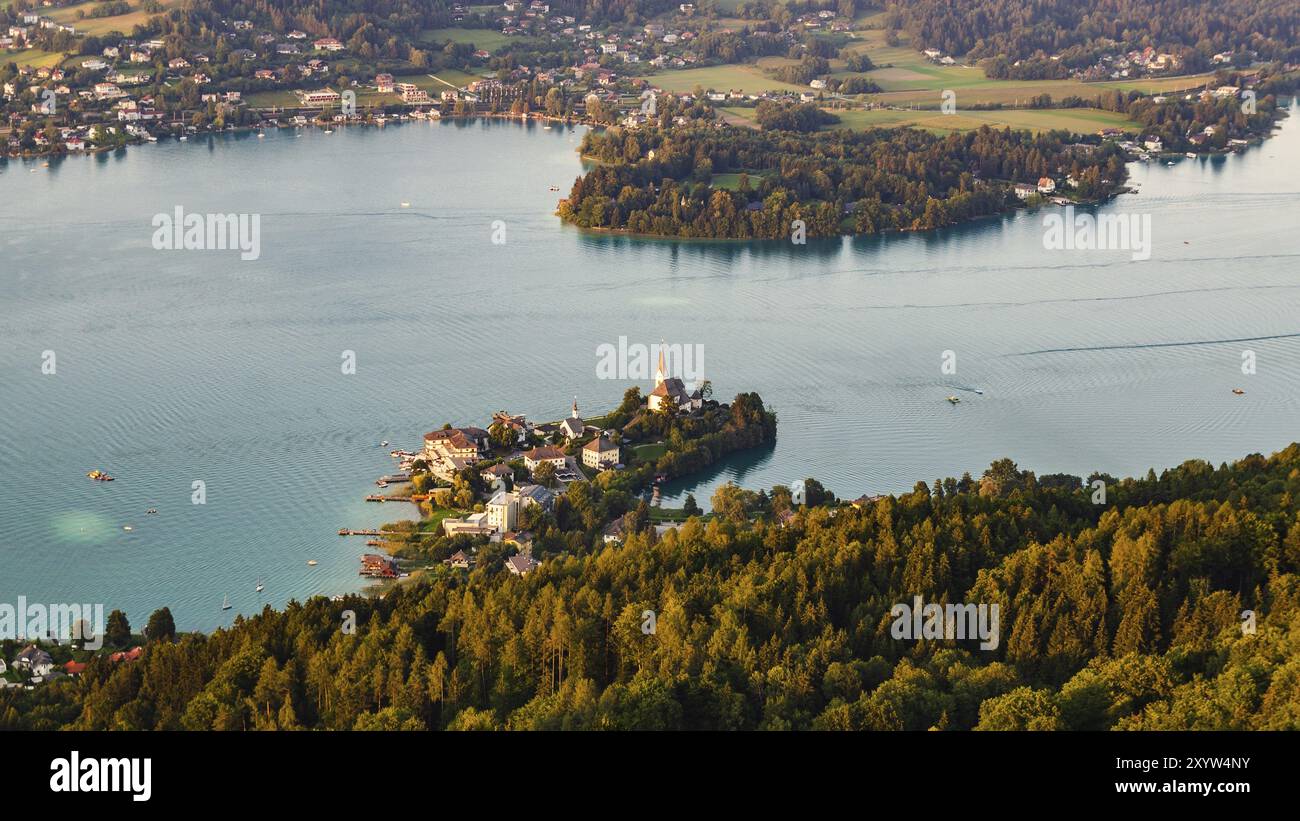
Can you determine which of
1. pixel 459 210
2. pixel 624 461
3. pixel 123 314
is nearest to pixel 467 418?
pixel 624 461

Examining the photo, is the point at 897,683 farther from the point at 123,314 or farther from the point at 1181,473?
the point at 123,314

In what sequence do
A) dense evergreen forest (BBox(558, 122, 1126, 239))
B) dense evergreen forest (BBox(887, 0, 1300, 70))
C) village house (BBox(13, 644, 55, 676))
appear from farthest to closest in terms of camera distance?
dense evergreen forest (BBox(887, 0, 1300, 70)), dense evergreen forest (BBox(558, 122, 1126, 239)), village house (BBox(13, 644, 55, 676))

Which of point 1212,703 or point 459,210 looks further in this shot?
point 459,210

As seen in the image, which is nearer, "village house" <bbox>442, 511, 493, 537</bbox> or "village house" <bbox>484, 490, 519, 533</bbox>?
"village house" <bbox>442, 511, 493, 537</bbox>

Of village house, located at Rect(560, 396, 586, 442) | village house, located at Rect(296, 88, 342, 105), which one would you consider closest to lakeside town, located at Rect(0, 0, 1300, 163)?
village house, located at Rect(296, 88, 342, 105)

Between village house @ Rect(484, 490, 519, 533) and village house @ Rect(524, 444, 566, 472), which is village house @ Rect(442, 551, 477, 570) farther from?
village house @ Rect(524, 444, 566, 472)

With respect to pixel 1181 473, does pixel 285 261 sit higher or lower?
higher

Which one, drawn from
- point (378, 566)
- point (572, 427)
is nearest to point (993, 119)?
point (572, 427)
